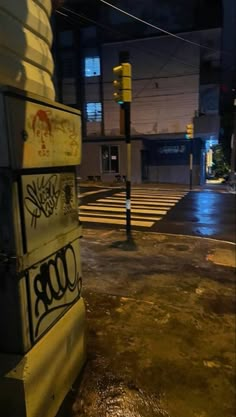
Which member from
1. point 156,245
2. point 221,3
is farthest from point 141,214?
point 221,3

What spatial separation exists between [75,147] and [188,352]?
2.30m

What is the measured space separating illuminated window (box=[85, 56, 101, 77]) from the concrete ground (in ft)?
76.4

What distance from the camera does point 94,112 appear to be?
26.9 m

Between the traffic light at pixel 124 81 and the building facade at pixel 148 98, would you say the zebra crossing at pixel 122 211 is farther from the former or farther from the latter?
the building facade at pixel 148 98

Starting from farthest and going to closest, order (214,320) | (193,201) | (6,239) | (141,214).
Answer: (193,201) → (141,214) → (214,320) → (6,239)

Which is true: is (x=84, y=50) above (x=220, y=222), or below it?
above

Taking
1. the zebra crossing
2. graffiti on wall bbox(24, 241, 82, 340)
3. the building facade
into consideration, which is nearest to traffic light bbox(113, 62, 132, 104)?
the zebra crossing

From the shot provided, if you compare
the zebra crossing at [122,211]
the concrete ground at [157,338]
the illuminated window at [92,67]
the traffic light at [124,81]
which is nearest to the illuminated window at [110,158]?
the illuminated window at [92,67]

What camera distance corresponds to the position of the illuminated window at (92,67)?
26172 mm

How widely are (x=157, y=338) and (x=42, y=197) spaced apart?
215cm

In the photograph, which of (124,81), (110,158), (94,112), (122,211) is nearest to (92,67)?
(94,112)

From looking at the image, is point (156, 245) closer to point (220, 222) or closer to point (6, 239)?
point (220, 222)

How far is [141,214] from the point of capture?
11383 mm

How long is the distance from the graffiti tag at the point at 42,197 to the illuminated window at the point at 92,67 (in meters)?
26.2
